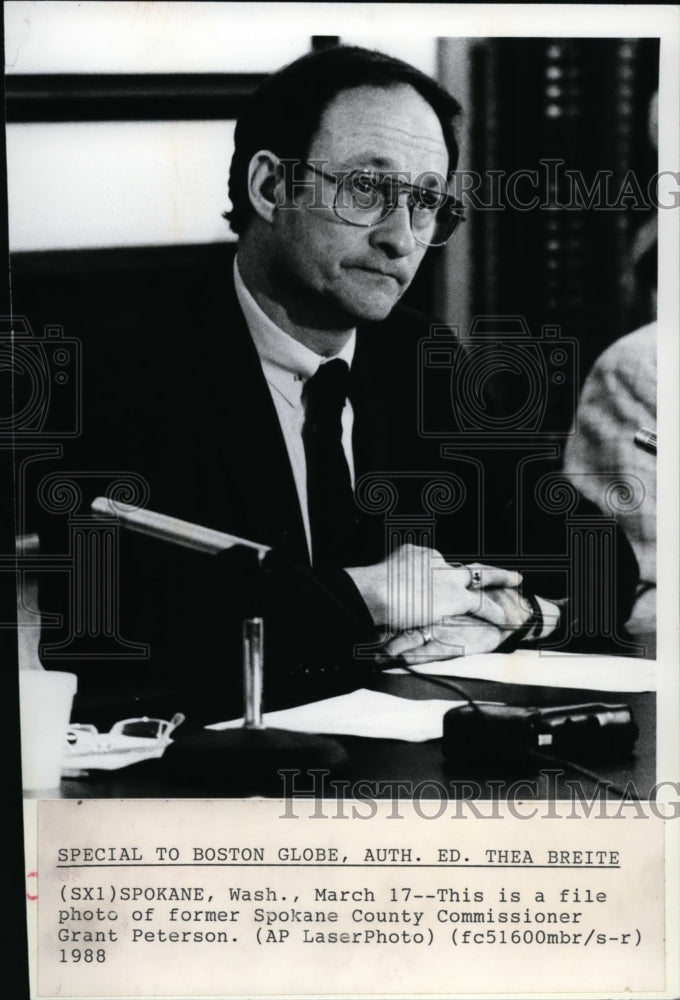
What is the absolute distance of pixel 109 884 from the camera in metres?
1.19

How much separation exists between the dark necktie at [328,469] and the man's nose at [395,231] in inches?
5.1

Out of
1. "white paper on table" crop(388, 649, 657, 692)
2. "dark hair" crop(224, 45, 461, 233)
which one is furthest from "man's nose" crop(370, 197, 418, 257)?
"white paper on table" crop(388, 649, 657, 692)

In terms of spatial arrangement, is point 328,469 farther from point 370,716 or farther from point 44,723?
point 44,723

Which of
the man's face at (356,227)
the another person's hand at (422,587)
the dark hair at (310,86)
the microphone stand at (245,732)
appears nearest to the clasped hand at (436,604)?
the another person's hand at (422,587)

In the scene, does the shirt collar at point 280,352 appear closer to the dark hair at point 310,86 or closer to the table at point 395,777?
the dark hair at point 310,86

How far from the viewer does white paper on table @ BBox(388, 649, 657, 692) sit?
1.20m

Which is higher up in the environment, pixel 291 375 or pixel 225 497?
pixel 291 375

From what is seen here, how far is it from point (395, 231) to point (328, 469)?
0.85ft

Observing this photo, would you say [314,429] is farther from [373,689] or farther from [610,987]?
[610,987]

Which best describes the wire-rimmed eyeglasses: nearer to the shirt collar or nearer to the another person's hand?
the shirt collar

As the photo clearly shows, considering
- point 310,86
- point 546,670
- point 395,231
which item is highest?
point 310,86

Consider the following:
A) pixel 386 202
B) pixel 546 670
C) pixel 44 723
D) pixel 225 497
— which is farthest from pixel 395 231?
pixel 44 723

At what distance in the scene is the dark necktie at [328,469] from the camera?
1.20 metres

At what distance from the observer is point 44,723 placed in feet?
3.92
